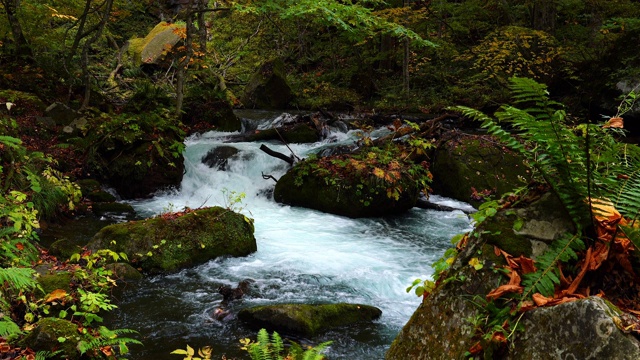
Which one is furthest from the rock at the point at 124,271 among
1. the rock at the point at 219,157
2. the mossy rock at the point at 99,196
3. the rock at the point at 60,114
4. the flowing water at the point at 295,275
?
the rock at the point at 60,114

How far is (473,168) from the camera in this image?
36.5ft

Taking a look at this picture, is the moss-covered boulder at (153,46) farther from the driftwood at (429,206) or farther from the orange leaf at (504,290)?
the orange leaf at (504,290)

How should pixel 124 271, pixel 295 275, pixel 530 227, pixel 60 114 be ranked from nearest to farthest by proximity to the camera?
pixel 530 227, pixel 124 271, pixel 295 275, pixel 60 114

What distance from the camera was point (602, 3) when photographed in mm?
16281

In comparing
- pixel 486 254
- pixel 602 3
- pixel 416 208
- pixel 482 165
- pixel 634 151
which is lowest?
pixel 416 208

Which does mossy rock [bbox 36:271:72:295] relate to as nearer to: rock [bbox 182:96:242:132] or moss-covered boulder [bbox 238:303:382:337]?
moss-covered boulder [bbox 238:303:382:337]

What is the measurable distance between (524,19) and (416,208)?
17.1 m

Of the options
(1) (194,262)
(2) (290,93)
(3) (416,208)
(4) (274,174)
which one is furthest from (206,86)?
(1) (194,262)

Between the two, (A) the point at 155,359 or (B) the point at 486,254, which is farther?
(A) the point at 155,359

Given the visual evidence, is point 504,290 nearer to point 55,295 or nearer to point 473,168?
point 55,295

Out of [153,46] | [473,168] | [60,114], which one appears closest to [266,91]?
[153,46]

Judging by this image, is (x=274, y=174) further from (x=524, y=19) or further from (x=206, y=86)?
(x=524, y=19)

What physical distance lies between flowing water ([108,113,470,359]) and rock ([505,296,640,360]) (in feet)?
9.17

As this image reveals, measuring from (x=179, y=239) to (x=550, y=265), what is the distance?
6060 mm
